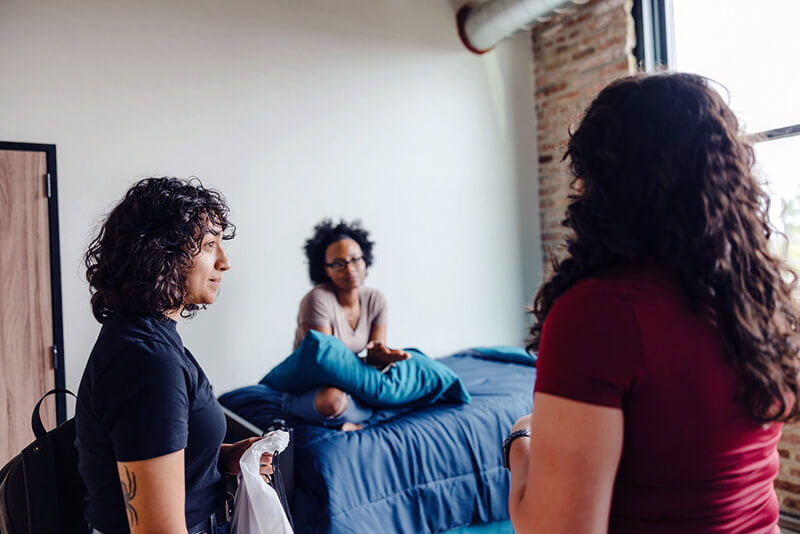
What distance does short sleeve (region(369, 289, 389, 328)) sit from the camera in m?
3.00

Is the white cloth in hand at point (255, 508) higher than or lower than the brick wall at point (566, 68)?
lower

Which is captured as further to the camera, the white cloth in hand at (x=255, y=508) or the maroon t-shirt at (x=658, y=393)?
the white cloth in hand at (x=255, y=508)

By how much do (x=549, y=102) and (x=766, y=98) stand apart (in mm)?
1422

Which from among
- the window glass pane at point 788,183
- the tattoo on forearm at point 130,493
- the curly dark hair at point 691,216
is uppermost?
the window glass pane at point 788,183

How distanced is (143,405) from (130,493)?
15 centimetres

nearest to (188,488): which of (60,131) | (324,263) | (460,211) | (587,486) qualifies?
(587,486)

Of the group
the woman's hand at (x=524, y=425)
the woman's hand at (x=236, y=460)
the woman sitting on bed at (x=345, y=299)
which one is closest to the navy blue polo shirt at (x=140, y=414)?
the woman's hand at (x=236, y=460)

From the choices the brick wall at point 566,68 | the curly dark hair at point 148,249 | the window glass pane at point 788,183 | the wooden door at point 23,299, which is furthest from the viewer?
the brick wall at point 566,68

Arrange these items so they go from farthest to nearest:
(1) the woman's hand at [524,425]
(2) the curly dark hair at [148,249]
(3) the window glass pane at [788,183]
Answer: (3) the window glass pane at [788,183] → (2) the curly dark hair at [148,249] → (1) the woman's hand at [524,425]

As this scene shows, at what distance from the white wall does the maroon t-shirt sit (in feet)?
8.36

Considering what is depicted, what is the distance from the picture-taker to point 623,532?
30.5 inches

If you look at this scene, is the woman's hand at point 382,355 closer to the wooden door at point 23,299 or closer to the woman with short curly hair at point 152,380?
the woman with short curly hair at point 152,380

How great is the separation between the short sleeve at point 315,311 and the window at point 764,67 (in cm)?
212

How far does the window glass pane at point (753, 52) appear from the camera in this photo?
9.49 feet
